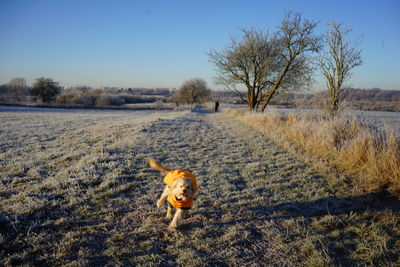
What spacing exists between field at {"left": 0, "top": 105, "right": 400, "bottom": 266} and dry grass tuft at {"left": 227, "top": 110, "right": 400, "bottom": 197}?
431mm

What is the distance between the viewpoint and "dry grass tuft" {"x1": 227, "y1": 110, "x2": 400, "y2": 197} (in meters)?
4.66

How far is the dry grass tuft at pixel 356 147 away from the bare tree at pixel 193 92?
47.5 m

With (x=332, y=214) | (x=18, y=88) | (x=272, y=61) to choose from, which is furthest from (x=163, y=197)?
(x=18, y=88)

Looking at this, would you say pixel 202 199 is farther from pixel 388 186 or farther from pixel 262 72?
pixel 262 72

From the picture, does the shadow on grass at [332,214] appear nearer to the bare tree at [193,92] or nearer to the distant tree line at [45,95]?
the distant tree line at [45,95]

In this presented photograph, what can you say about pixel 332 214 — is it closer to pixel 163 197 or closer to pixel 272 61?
pixel 163 197

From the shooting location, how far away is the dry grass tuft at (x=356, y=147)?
15.3 ft

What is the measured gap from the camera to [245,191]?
4.39 m

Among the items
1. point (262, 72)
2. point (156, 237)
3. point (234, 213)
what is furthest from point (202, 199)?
point (262, 72)

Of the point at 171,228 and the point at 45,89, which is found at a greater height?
the point at 45,89

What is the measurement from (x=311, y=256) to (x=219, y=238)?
112 cm

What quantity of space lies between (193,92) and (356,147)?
51799 mm

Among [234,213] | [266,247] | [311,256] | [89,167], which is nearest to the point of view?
[311,256]

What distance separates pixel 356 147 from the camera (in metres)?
5.69
